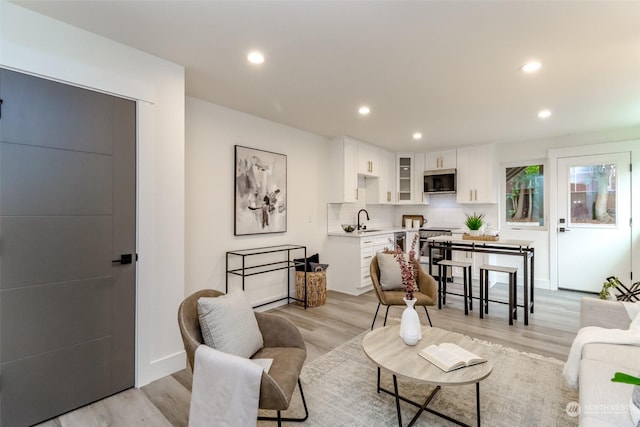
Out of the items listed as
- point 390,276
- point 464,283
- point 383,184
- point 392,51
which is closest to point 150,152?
point 392,51

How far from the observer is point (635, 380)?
0.82 m

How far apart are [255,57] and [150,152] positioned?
3.63 ft

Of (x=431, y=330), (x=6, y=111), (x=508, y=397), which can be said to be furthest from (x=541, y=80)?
(x=6, y=111)

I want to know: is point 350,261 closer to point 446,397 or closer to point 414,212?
point 414,212

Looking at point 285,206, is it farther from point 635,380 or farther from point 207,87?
point 635,380

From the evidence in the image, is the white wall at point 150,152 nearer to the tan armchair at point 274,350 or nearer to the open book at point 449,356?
the tan armchair at point 274,350

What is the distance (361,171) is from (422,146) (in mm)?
1363

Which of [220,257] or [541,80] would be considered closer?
[541,80]

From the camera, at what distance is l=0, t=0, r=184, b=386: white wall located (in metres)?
2.00

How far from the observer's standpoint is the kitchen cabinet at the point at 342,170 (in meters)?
4.89

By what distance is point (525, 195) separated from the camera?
17.5ft

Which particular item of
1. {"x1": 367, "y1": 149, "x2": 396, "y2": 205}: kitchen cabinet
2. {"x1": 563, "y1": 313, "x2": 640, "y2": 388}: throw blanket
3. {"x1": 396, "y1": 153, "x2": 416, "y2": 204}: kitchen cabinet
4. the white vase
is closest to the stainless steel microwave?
{"x1": 396, "y1": 153, "x2": 416, "y2": 204}: kitchen cabinet

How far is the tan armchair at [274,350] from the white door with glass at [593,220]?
5.06 m

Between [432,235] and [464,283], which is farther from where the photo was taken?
[432,235]
